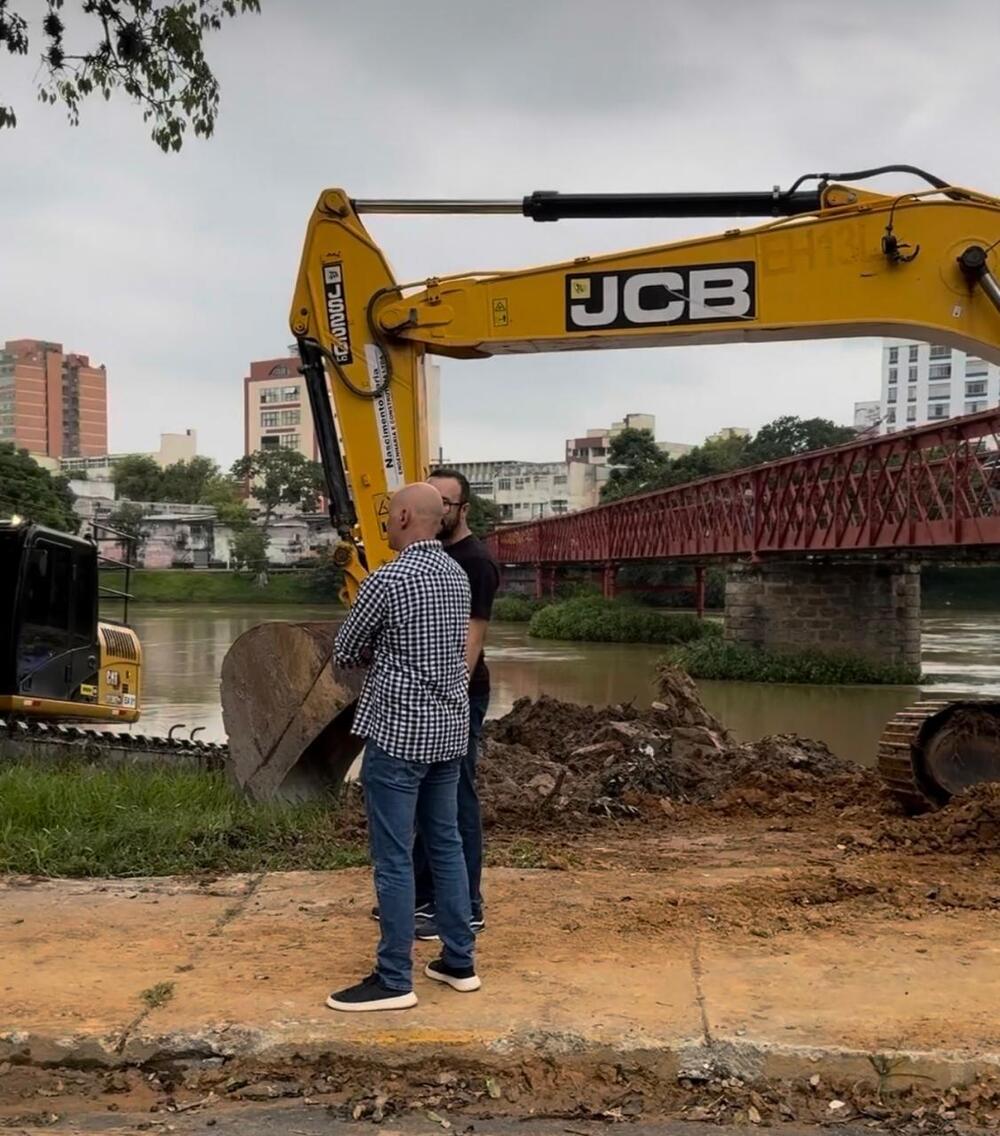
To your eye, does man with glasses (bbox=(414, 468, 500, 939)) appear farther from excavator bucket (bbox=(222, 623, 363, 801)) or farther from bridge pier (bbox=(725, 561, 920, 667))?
bridge pier (bbox=(725, 561, 920, 667))

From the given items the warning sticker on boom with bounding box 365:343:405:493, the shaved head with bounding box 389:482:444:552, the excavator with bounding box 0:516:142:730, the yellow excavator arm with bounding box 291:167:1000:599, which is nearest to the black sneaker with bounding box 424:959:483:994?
the shaved head with bounding box 389:482:444:552

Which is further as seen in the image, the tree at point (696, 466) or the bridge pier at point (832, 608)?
the tree at point (696, 466)

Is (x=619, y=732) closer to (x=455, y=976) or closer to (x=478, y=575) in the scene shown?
(x=478, y=575)

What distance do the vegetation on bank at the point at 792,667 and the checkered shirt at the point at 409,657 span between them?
26396mm

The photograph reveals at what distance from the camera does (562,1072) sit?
161 inches

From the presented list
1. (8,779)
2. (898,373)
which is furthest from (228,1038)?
(898,373)

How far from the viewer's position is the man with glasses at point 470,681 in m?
5.30

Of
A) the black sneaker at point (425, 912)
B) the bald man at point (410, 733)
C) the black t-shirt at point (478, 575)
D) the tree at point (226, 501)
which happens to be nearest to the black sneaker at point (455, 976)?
the bald man at point (410, 733)

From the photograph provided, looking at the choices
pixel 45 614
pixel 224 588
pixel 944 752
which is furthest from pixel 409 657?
pixel 224 588

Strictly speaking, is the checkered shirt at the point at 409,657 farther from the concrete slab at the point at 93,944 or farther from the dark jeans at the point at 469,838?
the concrete slab at the point at 93,944

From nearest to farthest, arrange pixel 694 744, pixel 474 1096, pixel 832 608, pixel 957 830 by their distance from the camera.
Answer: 1. pixel 474 1096
2. pixel 957 830
3. pixel 694 744
4. pixel 832 608

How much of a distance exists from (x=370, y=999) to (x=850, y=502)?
24.5 m

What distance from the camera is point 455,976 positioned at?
15.2 feet

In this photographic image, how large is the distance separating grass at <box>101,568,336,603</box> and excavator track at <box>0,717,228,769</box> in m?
62.1
